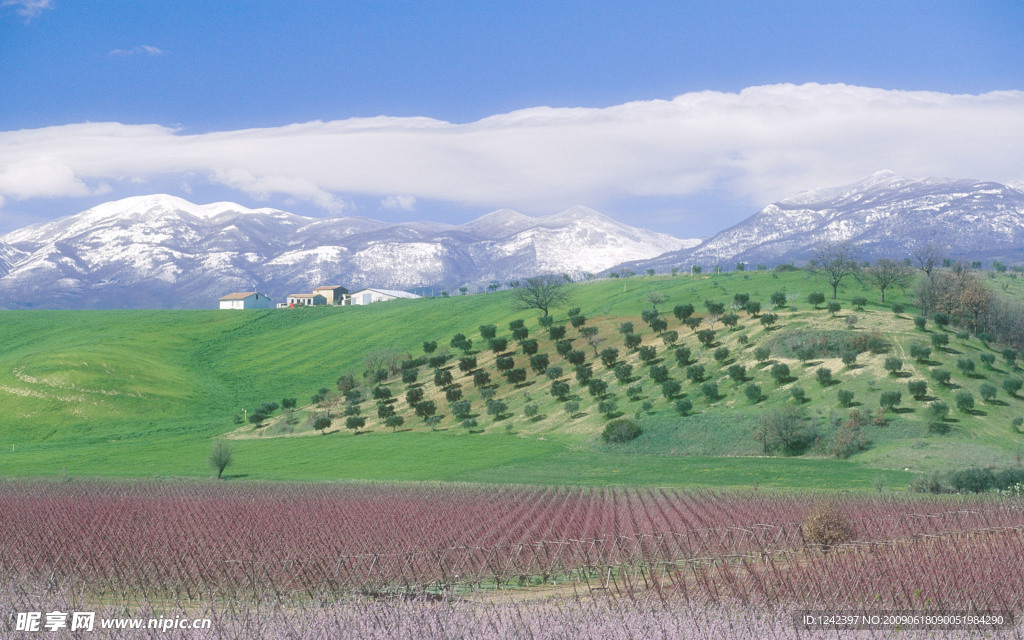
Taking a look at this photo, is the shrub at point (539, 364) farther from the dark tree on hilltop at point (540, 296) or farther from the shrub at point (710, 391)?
the dark tree on hilltop at point (540, 296)

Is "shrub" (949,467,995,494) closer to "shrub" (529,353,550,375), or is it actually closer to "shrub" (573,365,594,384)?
"shrub" (573,365,594,384)

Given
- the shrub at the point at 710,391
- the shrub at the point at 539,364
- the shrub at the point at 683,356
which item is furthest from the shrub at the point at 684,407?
the shrub at the point at 539,364

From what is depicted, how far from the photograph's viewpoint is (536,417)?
106m

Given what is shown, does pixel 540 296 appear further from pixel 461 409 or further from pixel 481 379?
pixel 461 409

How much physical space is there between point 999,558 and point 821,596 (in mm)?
7271

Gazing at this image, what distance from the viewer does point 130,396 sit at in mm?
142000

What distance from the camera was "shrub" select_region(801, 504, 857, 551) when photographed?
29.6 meters

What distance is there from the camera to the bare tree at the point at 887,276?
146 m

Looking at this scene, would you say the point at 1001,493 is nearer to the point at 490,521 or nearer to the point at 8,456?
the point at 490,521

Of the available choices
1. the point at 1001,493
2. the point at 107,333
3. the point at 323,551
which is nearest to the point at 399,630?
the point at 323,551

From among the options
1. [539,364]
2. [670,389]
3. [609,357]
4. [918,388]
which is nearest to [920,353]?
[918,388]
